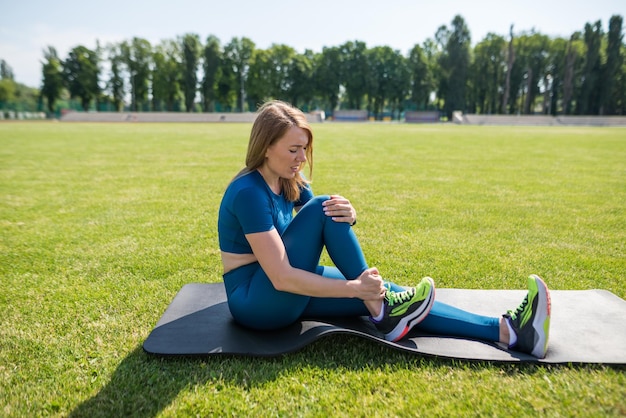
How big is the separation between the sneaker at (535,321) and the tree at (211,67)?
7809 centimetres

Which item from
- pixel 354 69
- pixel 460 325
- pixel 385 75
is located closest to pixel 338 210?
pixel 460 325

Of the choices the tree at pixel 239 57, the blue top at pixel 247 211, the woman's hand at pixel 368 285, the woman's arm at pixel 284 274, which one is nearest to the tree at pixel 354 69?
the tree at pixel 239 57

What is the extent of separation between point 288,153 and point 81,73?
271 feet

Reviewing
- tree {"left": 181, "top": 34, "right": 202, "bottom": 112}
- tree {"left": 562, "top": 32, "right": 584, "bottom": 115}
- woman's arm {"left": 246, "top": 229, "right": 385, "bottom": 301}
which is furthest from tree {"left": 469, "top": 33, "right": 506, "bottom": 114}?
woman's arm {"left": 246, "top": 229, "right": 385, "bottom": 301}

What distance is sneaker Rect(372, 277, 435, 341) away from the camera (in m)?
2.61

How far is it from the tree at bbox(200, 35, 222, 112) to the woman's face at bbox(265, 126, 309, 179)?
3050 inches

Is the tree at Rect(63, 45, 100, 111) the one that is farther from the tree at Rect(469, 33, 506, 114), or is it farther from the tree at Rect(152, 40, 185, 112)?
the tree at Rect(469, 33, 506, 114)

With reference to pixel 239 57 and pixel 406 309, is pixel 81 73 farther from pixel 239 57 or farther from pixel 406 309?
pixel 406 309

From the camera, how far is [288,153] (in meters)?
2.49

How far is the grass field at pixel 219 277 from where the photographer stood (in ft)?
7.28

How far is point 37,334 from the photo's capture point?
299cm

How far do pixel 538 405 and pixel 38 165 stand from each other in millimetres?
14012

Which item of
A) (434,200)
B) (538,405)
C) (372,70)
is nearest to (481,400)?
(538,405)

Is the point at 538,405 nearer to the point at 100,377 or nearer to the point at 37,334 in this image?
the point at 100,377
